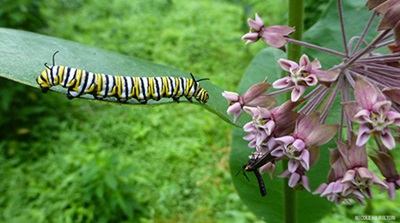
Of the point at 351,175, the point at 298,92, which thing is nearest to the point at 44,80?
the point at 298,92

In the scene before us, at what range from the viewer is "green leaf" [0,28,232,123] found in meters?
0.75

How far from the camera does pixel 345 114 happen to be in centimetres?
71

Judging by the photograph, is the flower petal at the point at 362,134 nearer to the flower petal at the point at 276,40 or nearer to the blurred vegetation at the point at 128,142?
the flower petal at the point at 276,40

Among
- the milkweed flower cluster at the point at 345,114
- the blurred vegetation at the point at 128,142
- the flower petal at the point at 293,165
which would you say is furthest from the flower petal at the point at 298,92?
the blurred vegetation at the point at 128,142

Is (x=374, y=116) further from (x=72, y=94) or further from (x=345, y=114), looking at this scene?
(x=72, y=94)

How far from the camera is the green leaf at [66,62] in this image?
75 centimetres

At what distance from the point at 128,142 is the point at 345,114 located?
2428 millimetres

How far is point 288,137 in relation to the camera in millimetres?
691

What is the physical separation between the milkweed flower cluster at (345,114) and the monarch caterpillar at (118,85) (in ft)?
0.35

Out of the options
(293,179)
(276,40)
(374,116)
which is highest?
(276,40)

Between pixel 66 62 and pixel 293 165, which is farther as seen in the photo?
pixel 66 62

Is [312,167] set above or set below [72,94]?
below

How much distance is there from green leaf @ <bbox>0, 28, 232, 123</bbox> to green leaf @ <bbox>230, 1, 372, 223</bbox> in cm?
25

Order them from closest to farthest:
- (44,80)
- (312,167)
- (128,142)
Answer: (44,80) → (312,167) → (128,142)
